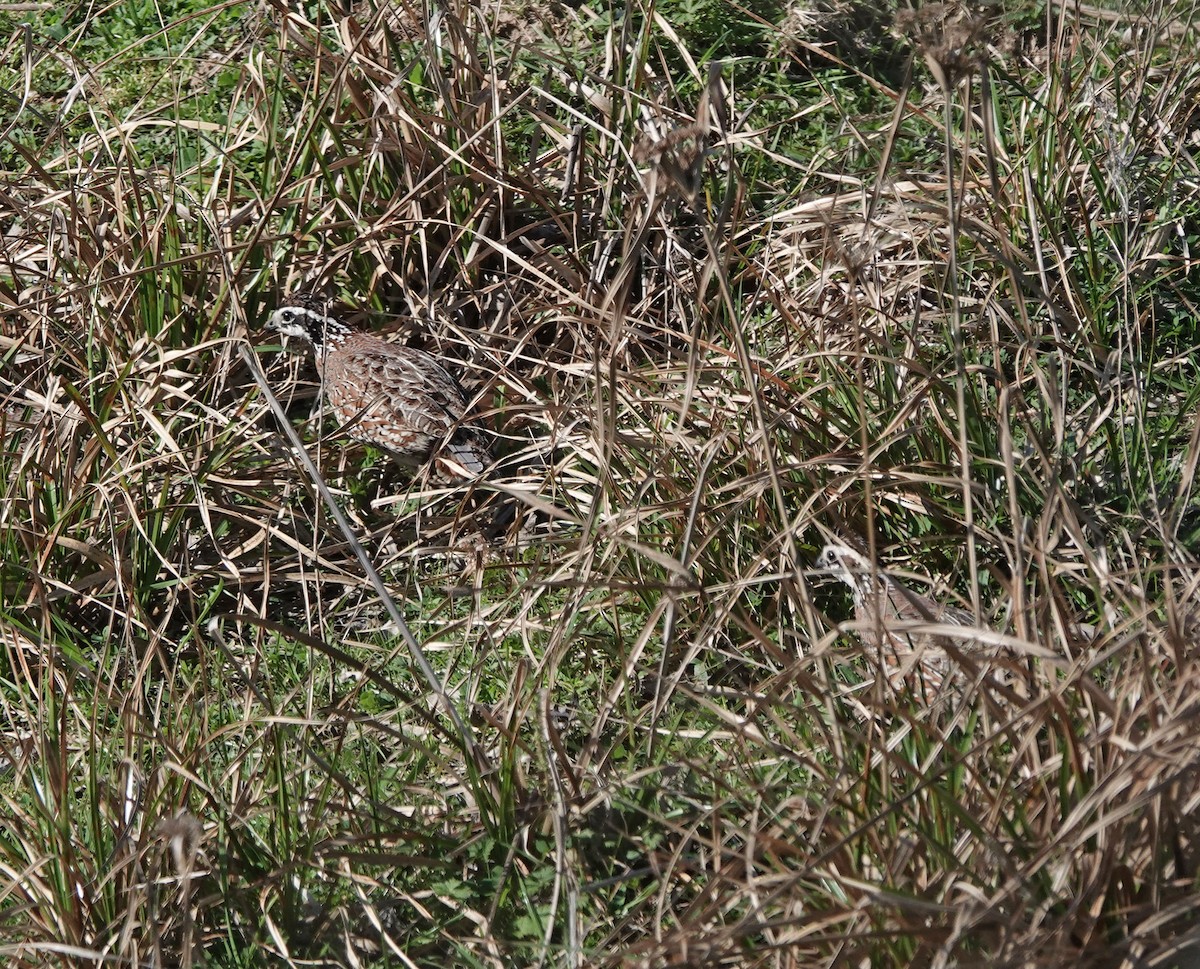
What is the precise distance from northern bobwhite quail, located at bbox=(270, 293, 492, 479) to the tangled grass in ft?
0.44

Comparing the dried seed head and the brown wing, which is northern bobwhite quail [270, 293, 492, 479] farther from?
the dried seed head

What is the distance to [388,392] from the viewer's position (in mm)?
5070

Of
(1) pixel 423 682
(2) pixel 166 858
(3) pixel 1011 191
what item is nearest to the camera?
(2) pixel 166 858

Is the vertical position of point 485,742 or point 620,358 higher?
point 620,358

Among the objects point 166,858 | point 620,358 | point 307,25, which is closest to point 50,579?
point 166,858

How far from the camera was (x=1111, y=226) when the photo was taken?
4.74m

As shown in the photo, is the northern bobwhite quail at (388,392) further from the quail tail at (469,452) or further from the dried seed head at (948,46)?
the dried seed head at (948,46)

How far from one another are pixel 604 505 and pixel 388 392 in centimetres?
127

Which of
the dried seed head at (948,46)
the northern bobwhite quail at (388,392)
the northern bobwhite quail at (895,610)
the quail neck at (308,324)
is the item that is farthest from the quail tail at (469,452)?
the dried seed head at (948,46)

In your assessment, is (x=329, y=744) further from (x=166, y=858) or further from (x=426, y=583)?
(x=426, y=583)

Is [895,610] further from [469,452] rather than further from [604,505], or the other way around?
[469,452]

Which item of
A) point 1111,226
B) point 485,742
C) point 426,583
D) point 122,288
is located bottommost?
point 426,583

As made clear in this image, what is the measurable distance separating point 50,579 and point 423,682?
1.38 meters

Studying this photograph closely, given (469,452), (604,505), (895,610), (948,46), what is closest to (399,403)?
(469,452)
